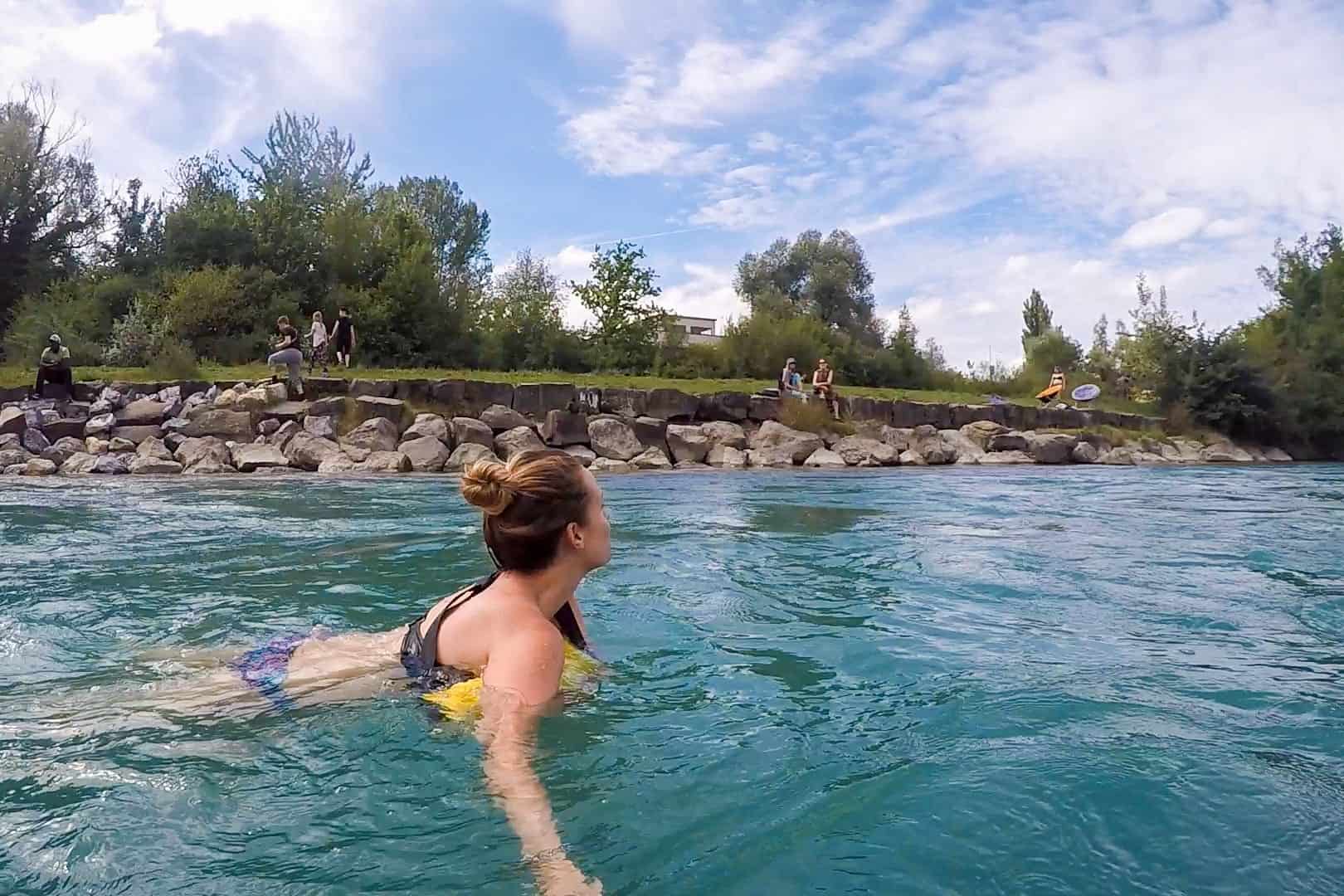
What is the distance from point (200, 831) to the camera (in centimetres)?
209

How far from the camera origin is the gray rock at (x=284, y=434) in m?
15.6

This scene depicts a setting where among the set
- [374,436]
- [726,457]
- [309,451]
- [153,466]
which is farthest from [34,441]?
[726,457]

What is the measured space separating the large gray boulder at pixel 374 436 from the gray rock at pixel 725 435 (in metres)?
6.00

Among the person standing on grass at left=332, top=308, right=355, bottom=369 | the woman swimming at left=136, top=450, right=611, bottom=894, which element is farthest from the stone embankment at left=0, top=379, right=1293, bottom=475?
the woman swimming at left=136, top=450, right=611, bottom=894

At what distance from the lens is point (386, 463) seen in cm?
1482

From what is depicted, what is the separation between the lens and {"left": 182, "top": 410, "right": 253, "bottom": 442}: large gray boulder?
1595 cm

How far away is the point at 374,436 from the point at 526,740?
14.2 meters

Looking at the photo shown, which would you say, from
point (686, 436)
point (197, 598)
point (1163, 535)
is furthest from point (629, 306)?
point (197, 598)

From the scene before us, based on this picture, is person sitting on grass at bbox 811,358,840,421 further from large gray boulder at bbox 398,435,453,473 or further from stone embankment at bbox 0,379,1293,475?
large gray boulder at bbox 398,435,453,473

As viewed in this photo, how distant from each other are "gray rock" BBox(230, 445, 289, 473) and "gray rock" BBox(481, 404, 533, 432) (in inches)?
150

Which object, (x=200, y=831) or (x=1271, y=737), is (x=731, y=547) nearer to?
(x=1271, y=737)

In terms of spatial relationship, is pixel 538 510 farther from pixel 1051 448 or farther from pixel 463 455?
pixel 1051 448

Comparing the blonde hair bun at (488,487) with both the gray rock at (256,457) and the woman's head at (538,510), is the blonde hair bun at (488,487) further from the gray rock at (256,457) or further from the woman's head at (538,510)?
the gray rock at (256,457)

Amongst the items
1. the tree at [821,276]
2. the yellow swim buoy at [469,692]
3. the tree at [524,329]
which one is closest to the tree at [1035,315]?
the tree at [821,276]
